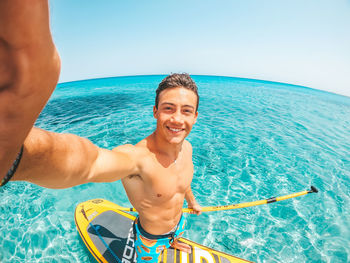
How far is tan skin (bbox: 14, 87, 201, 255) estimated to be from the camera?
0.87 meters

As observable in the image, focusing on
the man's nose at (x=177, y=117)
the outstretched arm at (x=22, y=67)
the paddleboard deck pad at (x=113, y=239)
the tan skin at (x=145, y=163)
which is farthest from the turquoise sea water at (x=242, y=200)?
the outstretched arm at (x=22, y=67)

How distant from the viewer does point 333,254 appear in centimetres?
452

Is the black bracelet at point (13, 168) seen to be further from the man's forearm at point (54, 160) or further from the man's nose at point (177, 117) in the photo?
the man's nose at point (177, 117)

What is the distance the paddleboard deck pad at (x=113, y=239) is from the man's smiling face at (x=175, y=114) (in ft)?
9.51

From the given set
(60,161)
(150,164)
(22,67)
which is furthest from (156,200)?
(22,67)

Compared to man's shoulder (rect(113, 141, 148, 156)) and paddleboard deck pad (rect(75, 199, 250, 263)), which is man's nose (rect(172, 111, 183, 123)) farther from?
paddleboard deck pad (rect(75, 199, 250, 263))

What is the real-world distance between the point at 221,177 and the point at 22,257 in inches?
278

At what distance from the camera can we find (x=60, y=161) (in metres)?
0.90

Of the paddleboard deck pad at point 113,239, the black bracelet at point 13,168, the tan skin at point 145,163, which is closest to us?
the black bracelet at point 13,168

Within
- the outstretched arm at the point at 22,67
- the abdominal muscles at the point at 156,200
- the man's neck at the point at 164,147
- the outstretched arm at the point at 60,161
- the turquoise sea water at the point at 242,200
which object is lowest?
the turquoise sea water at the point at 242,200

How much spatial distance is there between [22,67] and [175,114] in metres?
1.69

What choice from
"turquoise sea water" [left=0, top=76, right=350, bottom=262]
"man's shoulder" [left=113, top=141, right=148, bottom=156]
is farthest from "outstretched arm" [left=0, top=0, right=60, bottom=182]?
"turquoise sea water" [left=0, top=76, right=350, bottom=262]

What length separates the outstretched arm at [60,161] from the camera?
758 mm

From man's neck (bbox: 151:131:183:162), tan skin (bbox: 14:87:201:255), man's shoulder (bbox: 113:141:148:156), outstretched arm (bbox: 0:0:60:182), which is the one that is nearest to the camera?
outstretched arm (bbox: 0:0:60:182)
